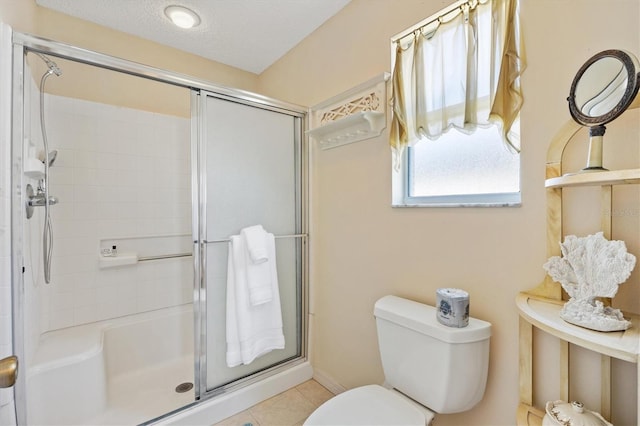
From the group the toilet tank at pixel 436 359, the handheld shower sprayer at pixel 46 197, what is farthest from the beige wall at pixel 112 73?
the toilet tank at pixel 436 359

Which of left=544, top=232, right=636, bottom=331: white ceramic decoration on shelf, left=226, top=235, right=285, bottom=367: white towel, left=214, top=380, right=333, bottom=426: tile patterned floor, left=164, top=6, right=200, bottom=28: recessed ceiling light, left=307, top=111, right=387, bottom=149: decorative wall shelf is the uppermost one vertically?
left=164, top=6, right=200, bottom=28: recessed ceiling light

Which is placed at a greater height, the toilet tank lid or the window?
the window

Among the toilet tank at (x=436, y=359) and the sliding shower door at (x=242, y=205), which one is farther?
the sliding shower door at (x=242, y=205)

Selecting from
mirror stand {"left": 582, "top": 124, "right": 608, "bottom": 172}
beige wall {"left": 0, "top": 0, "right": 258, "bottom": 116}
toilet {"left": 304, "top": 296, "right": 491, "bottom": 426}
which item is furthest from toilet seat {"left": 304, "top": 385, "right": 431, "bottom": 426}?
beige wall {"left": 0, "top": 0, "right": 258, "bottom": 116}

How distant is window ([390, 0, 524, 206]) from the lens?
1.05 meters

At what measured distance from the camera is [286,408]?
1.70 metres

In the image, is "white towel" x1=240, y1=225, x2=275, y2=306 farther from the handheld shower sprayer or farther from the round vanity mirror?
the round vanity mirror

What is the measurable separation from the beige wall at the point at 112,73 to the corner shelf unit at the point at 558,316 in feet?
7.13

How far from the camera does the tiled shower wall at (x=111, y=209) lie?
1861 millimetres

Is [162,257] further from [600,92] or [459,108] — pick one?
[600,92]

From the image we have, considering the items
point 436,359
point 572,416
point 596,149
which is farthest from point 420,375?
point 596,149

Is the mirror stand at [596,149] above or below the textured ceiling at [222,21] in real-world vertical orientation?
below

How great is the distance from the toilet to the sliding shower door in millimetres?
801

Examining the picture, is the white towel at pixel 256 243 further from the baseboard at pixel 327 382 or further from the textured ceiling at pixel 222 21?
the textured ceiling at pixel 222 21
